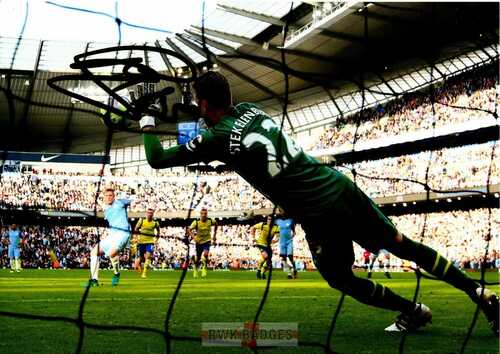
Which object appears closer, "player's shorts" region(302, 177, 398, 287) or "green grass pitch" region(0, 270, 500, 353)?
"player's shorts" region(302, 177, 398, 287)

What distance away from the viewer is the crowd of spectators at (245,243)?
25.1 m

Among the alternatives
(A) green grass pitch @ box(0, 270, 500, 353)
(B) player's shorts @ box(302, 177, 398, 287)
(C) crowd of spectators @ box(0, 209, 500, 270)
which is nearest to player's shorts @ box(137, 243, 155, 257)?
(A) green grass pitch @ box(0, 270, 500, 353)

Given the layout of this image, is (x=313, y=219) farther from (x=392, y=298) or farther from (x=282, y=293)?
(x=282, y=293)

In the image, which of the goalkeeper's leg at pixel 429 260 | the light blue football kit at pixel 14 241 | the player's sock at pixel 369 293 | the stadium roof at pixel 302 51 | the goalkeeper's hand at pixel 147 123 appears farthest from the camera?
the stadium roof at pixel 302 51

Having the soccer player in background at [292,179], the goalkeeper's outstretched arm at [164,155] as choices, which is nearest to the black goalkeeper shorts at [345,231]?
the soccer player in background at [292,179]

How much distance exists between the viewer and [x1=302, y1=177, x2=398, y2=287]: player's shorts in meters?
3.88

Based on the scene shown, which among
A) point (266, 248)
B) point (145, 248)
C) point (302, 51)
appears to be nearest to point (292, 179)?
point (266, 248)

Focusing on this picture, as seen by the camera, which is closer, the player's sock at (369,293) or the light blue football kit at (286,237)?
the player's sock at (369,293)

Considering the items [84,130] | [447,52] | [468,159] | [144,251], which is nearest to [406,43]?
[447,52]

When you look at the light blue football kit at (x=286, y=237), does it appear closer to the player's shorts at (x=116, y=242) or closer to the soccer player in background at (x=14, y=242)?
the player's shorts at (x=116, y=242)

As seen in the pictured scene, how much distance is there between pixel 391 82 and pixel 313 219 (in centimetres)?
3380

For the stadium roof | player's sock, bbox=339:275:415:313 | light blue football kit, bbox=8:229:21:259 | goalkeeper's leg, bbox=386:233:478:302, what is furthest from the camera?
the stadium roof

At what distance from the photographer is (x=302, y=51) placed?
32.6 metres

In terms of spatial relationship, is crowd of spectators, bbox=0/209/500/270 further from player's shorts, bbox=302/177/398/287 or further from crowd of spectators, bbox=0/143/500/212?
player's shorts, bbox=302/177/398/287
